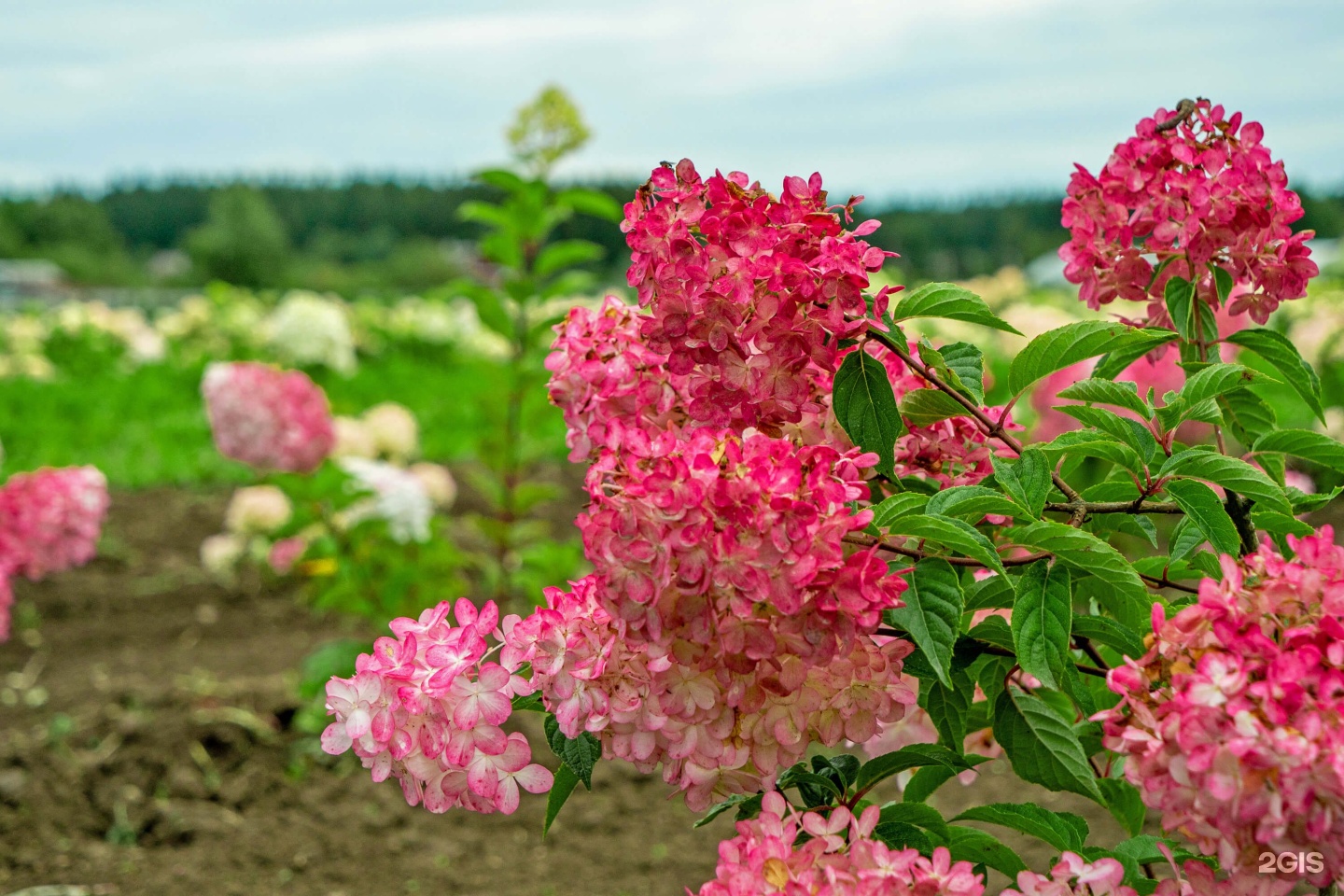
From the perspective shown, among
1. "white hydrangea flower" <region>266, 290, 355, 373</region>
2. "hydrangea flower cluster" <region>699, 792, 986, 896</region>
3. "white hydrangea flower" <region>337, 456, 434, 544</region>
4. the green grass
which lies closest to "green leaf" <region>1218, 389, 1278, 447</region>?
"hydrangea flower cluster" <region>699, 792, 986, 896</region>

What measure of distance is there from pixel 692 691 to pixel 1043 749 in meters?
0.38

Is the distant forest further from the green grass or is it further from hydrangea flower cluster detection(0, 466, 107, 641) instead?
hydrangea flower cluster detection(0, 466, 107, 641)

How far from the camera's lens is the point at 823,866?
90 centimetres

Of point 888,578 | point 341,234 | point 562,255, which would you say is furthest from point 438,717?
point 341,234

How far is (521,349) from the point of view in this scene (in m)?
3.21

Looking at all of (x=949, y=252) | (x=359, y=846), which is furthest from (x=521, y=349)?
(x=949, y=252)

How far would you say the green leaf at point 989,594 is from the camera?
1.04 m

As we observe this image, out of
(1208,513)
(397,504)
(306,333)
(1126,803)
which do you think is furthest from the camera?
Answer: (306,333)

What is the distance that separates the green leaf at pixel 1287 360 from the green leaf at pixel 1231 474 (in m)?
0.24

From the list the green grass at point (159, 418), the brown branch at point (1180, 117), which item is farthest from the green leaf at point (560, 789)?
the green grass at point (159, 418)

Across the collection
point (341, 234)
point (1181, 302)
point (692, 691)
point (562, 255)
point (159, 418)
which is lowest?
point (159, 418)

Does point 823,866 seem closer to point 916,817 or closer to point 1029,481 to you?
point 916,817

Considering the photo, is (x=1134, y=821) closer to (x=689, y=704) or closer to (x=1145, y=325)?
(x=1145, y=325)

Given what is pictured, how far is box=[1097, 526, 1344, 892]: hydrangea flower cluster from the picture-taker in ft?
2.29
